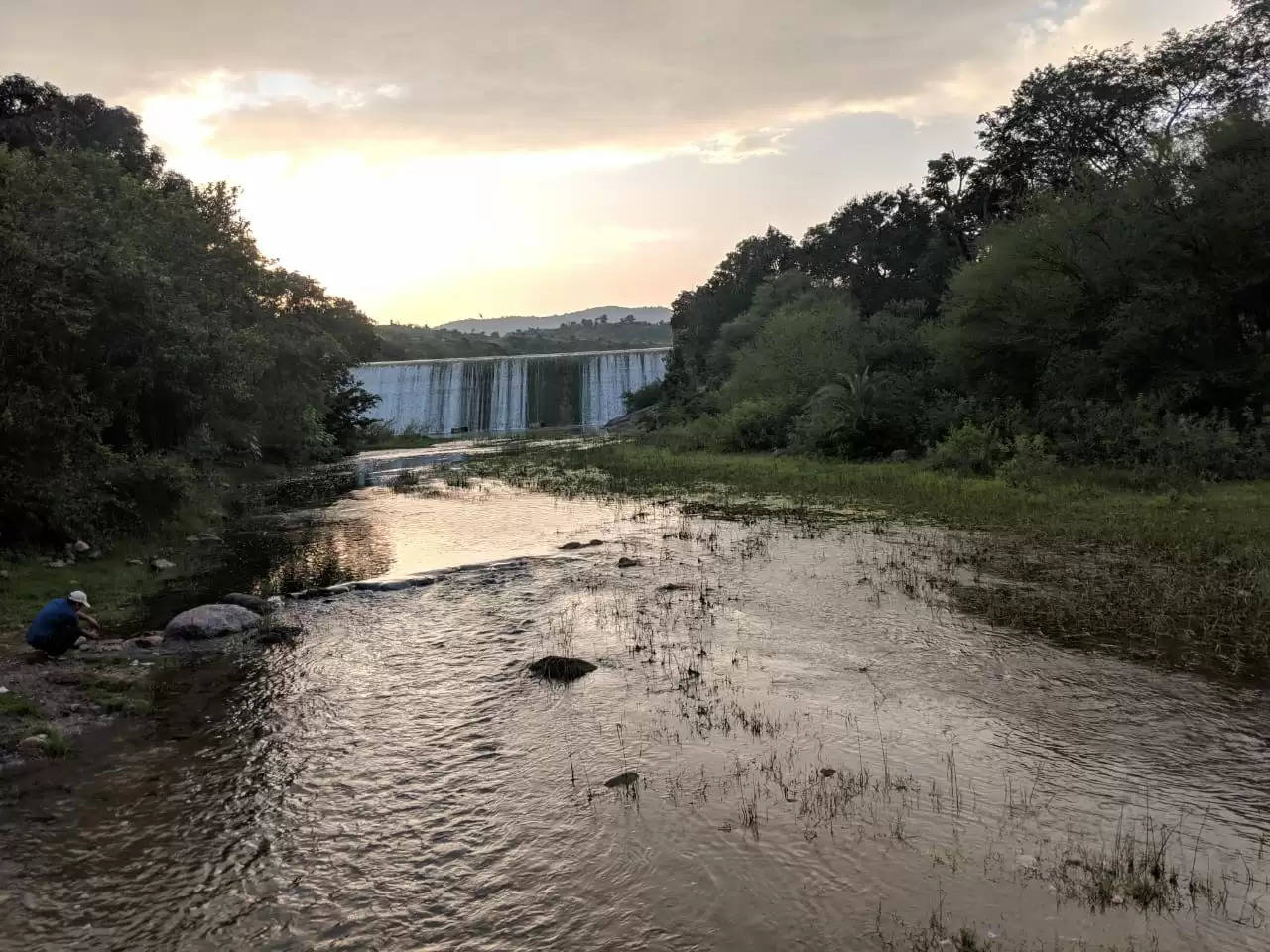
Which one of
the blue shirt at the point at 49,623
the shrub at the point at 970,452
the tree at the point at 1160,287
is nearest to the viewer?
the blue shirt at the point at 49,623

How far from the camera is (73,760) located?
780cm

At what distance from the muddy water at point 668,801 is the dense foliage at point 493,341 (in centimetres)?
10178

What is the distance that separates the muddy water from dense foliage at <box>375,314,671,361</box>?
334ft

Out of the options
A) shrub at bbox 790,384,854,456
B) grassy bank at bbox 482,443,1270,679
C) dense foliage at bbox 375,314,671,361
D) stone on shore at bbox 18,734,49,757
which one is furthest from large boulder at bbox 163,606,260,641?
dense foliage at bbox 375,314,671,361

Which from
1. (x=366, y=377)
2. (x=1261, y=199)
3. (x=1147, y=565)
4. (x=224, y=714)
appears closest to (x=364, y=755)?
(x=224, y=714)

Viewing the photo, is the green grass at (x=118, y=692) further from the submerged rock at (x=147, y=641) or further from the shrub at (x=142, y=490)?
the shrub at (x=142, y=490)

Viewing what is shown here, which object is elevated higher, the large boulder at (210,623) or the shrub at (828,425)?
the shrub at (828,425)

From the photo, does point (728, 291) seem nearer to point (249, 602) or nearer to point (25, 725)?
point (249, 602)

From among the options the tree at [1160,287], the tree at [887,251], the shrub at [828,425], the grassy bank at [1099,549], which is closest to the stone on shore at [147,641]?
the grassy bank at [1099,549]

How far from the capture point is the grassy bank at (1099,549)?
10164 millimetres

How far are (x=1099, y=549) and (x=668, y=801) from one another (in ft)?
39.0

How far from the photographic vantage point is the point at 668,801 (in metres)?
6.76

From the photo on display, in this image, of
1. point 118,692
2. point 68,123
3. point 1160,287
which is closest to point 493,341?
point 68,123

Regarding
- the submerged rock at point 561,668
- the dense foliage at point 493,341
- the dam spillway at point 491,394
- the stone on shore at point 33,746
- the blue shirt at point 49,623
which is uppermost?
the dense foliage at point 493,341
